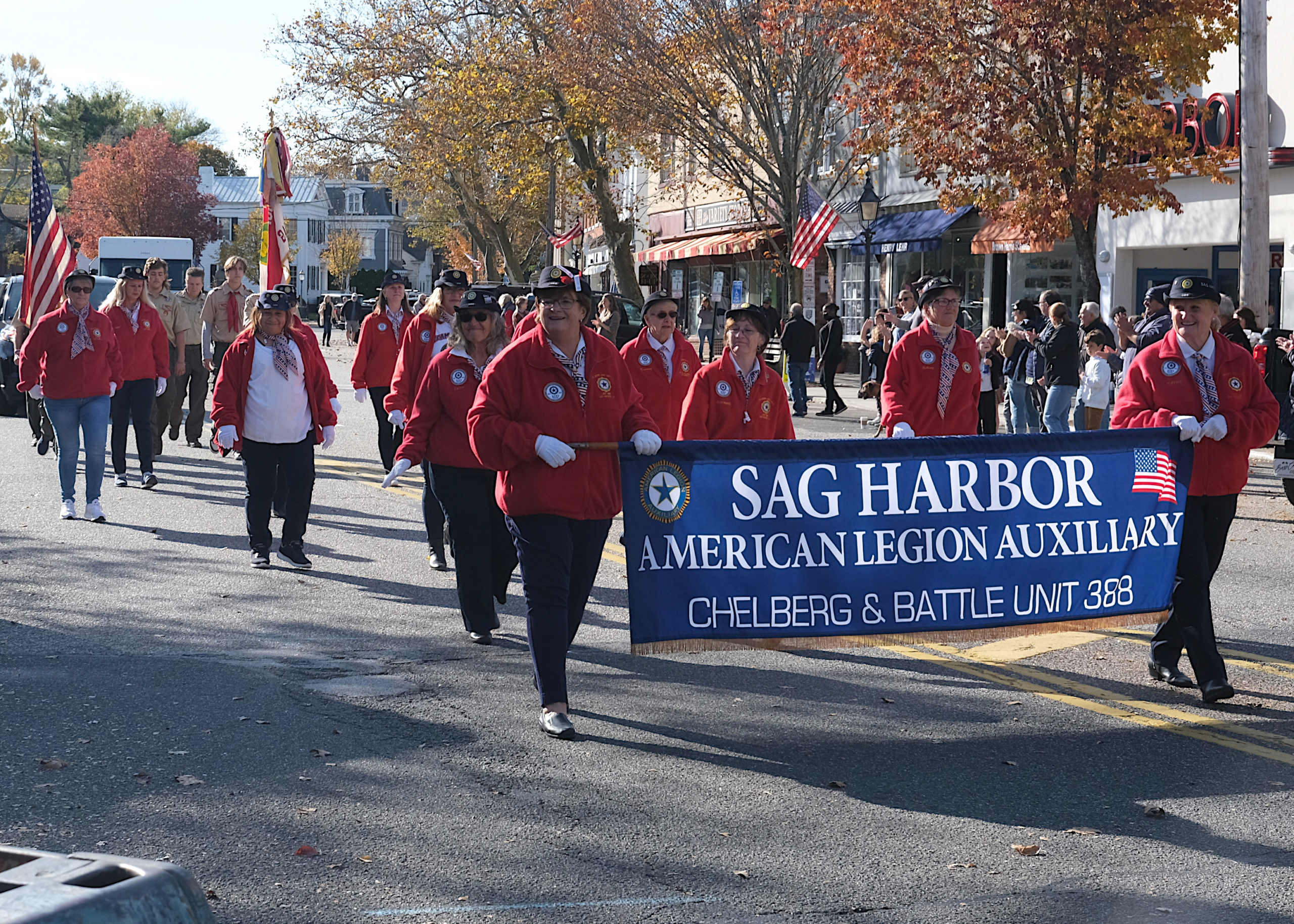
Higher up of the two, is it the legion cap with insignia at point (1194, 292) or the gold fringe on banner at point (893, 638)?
the legion cap with insignia at point (1194, 292)

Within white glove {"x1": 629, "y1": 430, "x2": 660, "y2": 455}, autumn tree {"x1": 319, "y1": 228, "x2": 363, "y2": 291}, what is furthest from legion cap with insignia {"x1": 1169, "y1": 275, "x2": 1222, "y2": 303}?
autumn tree {"x1": 319, "y1": 228, "x2": 363, "y2": 291}

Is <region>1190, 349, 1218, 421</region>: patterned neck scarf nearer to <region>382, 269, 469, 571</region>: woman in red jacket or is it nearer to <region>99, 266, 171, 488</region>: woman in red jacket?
<region>382, 269, 469, 571</region>: woman in red jacket

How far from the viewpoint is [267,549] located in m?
10.4

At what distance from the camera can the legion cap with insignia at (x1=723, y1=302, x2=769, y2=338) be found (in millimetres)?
8117

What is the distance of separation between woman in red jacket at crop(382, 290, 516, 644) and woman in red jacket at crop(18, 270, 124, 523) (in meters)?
4.54

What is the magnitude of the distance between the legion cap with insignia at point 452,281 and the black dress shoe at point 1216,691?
524 centimetres

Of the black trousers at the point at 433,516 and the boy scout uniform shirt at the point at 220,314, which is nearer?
the black trousers at the point at 433,516

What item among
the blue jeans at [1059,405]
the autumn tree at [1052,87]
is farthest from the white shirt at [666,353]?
the autumn tree at [1052,87]

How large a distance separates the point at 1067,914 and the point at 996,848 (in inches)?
22.4

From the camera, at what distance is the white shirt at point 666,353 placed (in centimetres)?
1060

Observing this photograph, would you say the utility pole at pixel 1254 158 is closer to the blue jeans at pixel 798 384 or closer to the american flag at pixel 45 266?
the blue jeans at pixel 798 384

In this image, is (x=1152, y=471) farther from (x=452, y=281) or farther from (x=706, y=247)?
(x=706, y=247)

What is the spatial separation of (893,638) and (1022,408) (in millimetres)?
10943

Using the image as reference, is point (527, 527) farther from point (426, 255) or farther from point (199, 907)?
point (426, 255)
